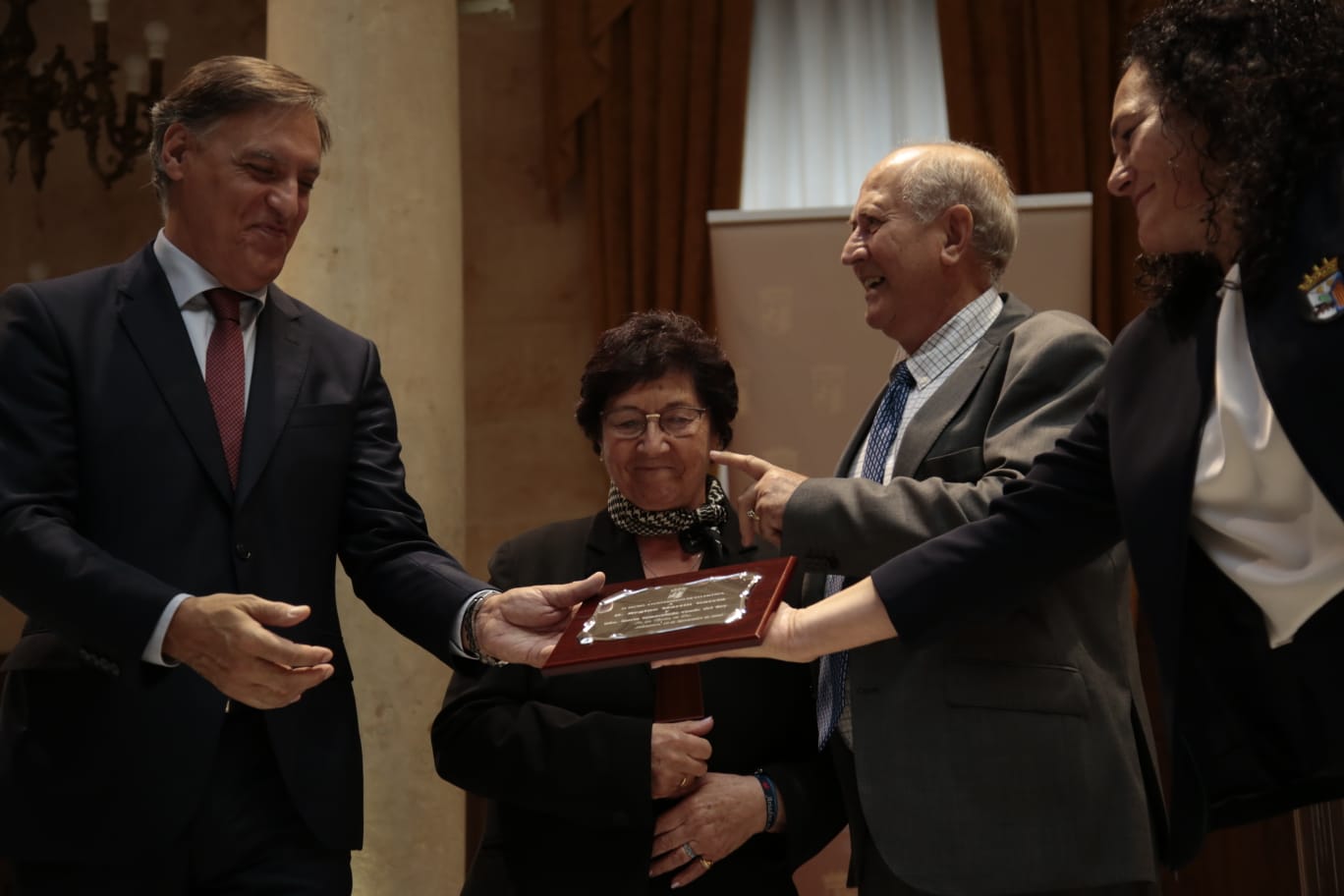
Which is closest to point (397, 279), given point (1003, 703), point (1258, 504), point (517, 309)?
point (517, 309)

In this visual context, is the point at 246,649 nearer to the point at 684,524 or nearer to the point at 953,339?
the point at 684,524

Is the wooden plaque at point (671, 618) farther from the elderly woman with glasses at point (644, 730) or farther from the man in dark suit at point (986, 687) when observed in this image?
the elderly woman with glasses at point (644, 730)

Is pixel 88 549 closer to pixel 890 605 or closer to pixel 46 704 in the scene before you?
pixel 46 704

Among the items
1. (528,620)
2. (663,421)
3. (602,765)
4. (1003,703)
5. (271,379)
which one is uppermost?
(271,379)

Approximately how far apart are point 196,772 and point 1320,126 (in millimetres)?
1913

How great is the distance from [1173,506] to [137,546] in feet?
5.31

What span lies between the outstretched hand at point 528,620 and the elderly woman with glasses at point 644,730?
22cm

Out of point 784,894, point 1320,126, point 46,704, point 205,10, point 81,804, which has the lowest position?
point 784,894

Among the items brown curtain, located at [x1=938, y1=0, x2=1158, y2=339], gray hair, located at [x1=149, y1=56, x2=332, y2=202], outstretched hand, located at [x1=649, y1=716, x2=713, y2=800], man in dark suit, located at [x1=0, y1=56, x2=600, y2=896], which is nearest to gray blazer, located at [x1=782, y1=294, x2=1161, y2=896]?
outstretched hand, located at [x1=649, y1=716, x2=713, y2=800]

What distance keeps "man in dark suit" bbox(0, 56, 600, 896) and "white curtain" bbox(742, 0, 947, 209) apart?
439 centimetres

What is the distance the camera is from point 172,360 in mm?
2574

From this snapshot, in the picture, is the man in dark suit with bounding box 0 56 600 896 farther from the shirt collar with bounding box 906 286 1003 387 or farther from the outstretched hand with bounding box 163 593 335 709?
the shirt collar with bounding box 906 286 1003 387

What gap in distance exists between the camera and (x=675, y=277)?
6.88 metres

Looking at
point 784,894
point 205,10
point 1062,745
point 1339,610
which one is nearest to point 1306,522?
point 1339,610
